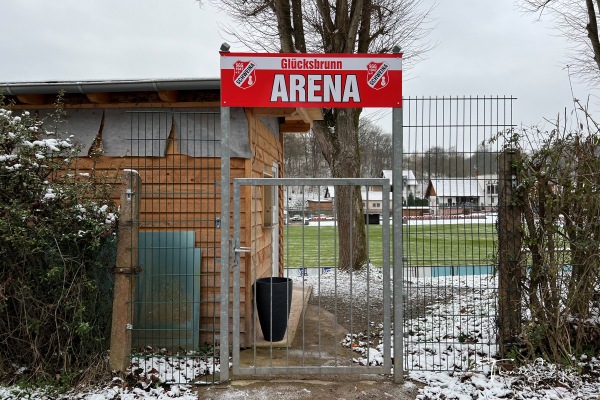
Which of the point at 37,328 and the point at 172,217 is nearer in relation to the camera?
the point at 37,328

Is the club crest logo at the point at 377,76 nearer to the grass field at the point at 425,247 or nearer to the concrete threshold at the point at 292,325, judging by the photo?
the grass field at the point at 425,247

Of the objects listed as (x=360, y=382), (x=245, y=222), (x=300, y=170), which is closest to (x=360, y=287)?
(x=245, y=222)

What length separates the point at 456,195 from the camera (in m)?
5.53

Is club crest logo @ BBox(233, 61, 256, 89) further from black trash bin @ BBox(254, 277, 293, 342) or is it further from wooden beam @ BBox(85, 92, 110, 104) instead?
black trash bin @ BBox(254, 277, 293, 342)

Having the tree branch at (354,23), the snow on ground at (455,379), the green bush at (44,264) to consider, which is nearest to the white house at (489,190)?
the snow on ground at (455,379)

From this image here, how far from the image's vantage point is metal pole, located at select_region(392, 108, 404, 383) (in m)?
5.11

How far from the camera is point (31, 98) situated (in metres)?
6.36

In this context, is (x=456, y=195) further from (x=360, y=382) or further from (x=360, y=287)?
(x=360, y=287)

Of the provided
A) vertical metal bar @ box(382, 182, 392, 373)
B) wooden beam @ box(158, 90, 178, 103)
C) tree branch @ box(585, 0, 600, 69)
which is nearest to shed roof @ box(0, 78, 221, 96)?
wooden beam @ box(158, 90, 178, 103)

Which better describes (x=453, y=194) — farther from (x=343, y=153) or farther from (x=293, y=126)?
(x=343, y=153)

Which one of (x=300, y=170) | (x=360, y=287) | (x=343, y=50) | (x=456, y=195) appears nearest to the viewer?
(x=456, y=195)

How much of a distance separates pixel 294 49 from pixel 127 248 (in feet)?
26.1

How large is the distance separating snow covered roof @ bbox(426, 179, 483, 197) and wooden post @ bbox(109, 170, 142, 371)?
3005 mm

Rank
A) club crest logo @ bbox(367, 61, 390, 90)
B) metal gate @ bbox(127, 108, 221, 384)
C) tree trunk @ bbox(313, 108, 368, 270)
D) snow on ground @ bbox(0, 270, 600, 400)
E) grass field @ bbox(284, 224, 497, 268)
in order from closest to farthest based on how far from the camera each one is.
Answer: snow on ground @ bbox(0, 270, 600, 400)
club crest logo @ bbox(367, 61, 390, 90)
grass field @ bbox(284, 224, 497, 268)
metal gate @ bbox(127, 108, 221, 384)
tree trunk @ bbox(313, 108, 368, 270)
